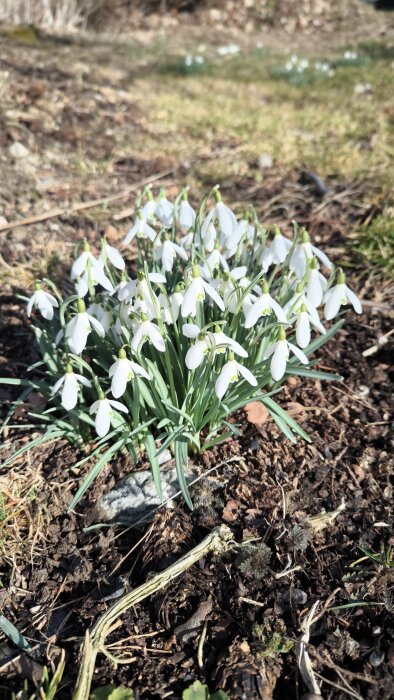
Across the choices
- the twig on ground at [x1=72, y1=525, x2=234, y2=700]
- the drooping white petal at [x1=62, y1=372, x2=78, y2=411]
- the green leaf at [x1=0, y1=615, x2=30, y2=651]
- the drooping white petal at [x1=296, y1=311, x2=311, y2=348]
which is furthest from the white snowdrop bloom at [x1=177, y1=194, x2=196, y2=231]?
the green leaf at [x1=0, y1=615, x2=30, y2=651]

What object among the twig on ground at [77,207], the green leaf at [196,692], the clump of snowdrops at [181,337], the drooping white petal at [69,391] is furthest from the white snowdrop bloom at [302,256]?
the twig on ground at [77,207]

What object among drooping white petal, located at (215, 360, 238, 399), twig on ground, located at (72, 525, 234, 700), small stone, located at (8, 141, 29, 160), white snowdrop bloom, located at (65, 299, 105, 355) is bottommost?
twig on ground, located at (72, 525, 234, 700)

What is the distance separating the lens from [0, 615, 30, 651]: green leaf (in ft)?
4.95

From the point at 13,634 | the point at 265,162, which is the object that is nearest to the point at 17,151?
the point at 265,162

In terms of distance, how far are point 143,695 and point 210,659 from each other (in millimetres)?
181

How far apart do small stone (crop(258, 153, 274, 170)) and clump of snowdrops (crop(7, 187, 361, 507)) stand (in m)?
2.10

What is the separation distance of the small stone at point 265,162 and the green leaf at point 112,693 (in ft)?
11.0

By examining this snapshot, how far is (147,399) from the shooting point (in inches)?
70.9

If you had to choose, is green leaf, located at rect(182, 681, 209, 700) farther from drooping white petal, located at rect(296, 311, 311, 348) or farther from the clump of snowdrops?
drooping white petal, located at rect(296, 311, 311, 348)

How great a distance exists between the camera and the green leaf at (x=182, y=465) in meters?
1.67

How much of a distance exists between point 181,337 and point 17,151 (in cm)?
249

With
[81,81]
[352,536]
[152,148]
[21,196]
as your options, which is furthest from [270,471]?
[81,81]

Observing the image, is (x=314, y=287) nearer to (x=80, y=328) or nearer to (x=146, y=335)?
(x=146, y=335)

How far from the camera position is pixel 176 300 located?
1710 millimetres
